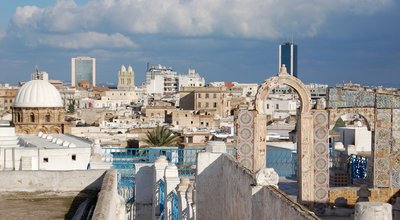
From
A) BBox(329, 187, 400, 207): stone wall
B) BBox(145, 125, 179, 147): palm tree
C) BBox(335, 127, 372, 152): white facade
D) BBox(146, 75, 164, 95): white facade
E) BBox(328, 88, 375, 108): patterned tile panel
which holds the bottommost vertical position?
BBox(329, 187, 400, 207): stone wall

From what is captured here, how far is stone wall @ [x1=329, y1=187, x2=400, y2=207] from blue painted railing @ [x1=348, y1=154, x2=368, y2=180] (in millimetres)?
2832

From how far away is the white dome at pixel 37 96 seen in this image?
28.4 meters

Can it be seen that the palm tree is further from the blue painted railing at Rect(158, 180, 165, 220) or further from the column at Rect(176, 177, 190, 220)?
the column at Rect(176, 177, 190, 220)

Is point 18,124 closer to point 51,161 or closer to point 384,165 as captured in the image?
point 51,161

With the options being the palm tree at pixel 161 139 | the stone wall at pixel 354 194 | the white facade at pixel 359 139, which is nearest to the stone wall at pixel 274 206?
the stone wall at pixel 354 194

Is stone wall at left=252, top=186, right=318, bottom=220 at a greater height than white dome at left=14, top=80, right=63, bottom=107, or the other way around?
white dome at left=14, top=80, right=63, bottom=107

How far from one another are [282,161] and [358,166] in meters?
2.25

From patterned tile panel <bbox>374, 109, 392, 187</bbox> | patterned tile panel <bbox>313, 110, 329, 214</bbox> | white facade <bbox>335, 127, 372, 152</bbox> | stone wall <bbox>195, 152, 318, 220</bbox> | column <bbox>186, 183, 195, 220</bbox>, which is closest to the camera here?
stone wall <bbox>195, 152, 318, 220</bbox>

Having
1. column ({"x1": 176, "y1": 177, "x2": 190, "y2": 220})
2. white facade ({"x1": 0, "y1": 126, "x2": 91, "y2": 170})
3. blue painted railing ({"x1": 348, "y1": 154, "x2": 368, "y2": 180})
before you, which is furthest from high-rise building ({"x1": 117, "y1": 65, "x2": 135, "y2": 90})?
column ({"x1": 176, "y1": 177, "x2": 190, "y2": 220})

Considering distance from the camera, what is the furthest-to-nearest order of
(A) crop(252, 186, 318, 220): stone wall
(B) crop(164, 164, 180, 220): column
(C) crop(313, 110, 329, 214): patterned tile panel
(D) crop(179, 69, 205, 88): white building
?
(D) crop(179, 69, 205, 88): white building, (C) crop(313, 110, 329, 214): patterned tile panel, (B) crop(164, 164, 180, 220): column, (A) crop(252, 186, 318, 220): stone wall

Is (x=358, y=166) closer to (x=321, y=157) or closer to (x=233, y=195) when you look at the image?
→ (x=321, y=157)

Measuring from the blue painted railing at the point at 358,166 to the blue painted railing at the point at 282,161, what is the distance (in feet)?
4.72

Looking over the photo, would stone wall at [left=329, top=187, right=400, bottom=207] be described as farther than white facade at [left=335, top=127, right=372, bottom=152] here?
No

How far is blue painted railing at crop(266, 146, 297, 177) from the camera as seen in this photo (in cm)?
1769
